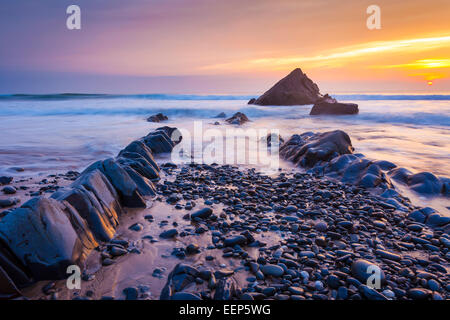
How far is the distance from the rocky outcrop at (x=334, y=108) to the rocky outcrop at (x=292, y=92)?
305 inches

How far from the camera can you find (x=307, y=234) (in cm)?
330

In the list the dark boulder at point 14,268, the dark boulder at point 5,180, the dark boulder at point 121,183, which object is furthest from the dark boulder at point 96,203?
the dark boulder at point 5,180

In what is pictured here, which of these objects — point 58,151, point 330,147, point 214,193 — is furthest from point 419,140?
point 58,151

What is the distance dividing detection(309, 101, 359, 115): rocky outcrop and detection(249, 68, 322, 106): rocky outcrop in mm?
7740

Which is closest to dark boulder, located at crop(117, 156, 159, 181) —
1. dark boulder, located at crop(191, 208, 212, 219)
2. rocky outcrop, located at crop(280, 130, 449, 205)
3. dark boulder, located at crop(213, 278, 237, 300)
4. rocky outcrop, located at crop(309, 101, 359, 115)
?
dark boulder, located at crop(191, 208, 212, 219)

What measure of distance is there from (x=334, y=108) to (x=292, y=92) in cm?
870

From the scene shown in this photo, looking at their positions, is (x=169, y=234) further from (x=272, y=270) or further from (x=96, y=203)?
(x=272, y=270)

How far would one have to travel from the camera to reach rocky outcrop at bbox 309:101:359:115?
19.3 m

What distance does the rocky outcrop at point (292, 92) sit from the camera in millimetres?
27328

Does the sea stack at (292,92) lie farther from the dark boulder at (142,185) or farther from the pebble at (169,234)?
the pebble at (169,234)

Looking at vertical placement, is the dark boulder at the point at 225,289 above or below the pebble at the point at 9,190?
below

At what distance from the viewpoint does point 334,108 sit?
19375mm

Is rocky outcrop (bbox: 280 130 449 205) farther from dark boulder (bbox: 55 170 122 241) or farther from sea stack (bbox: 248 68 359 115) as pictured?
sea stack (bbox: 248 68 359 115)
